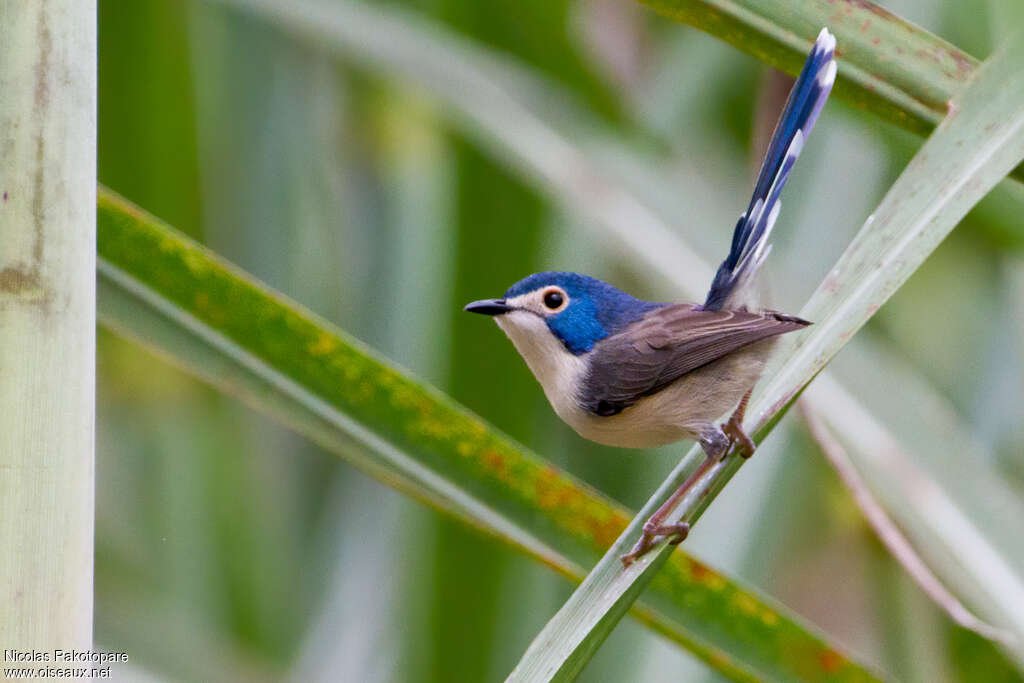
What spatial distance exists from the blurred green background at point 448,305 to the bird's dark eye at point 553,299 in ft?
1.16

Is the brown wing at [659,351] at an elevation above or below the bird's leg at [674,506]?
above

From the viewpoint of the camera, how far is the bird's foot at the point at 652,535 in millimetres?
1729

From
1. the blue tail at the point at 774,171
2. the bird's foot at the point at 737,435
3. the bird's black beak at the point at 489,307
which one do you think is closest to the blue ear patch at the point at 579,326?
the bird's black beak at the point at 489,307

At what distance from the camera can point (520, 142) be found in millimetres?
2922

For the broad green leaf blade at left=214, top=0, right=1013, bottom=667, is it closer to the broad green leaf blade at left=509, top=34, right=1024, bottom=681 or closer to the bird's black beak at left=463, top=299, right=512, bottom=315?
the bird's black beak at left=463, top=299, right=512, bottom=315

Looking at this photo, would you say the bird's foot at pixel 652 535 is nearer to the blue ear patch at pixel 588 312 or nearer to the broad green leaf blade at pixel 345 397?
the broad green leaf blade at pixel 345 397

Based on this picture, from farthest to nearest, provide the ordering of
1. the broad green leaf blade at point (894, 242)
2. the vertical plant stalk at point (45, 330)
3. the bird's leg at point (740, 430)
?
the bird's leg at point (740, 430) < the broad green leaf blade at point (894, 242) < the vertical plant stalk at point (45, 330)

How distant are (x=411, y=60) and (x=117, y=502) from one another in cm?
185

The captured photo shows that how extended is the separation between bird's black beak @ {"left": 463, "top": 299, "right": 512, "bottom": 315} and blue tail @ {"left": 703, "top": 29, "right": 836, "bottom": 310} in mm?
494

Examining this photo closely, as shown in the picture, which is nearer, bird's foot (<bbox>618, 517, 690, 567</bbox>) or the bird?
bird's foot (<bbox>618, 517, 690, 567</bbox>)

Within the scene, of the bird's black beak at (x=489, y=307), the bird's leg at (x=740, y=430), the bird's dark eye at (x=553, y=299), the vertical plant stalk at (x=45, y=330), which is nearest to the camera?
the vertical plant stalk at (x=45, y=330)

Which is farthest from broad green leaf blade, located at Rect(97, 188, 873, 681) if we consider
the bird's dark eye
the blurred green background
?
the blurred green background

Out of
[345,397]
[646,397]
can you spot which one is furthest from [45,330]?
[646,397]

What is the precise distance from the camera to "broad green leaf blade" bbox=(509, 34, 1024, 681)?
1.59 metres
